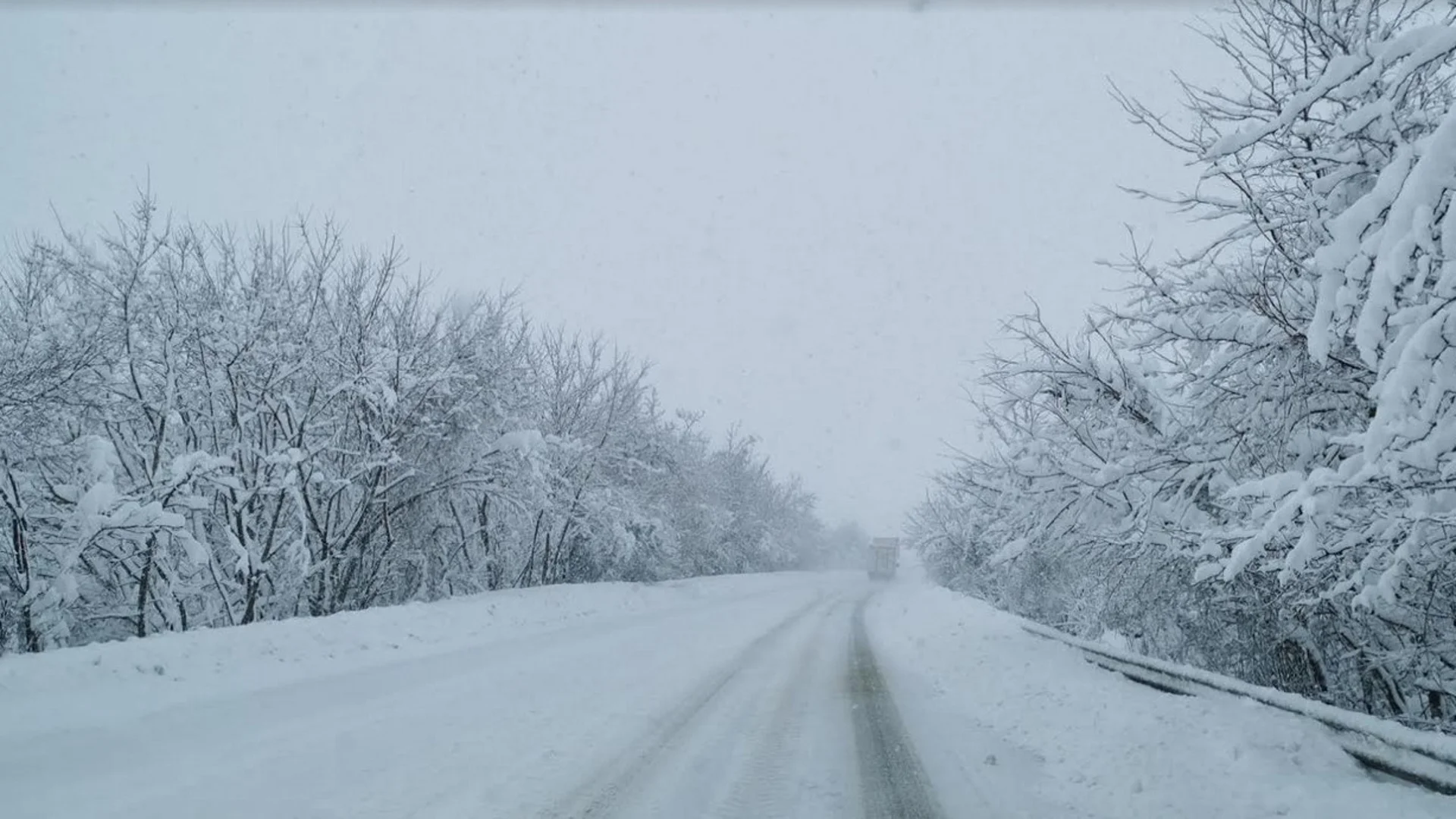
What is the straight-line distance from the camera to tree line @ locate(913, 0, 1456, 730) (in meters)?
3.30

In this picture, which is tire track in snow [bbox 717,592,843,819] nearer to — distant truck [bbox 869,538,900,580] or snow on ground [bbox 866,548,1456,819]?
snow on ground [bbox 866,548,1456,819]

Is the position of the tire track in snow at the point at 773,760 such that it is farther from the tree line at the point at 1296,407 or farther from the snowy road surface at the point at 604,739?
the tree line at the point at 1296,407

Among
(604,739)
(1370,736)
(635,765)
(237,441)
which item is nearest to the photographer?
(1370,736)

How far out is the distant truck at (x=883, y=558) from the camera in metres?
75.7

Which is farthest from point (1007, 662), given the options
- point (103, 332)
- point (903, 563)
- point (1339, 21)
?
point (903, 563)

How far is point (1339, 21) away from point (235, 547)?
14.8 m

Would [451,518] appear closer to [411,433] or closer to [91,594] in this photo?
[411,433]

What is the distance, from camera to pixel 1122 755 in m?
6.40

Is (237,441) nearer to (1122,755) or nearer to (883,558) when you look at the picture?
(1122,755)

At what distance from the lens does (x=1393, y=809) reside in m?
4.34

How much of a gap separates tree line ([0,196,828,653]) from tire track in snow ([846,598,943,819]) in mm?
8707

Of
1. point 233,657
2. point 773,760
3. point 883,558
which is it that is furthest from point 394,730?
point 883,558

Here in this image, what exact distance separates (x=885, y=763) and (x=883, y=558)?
236 feet

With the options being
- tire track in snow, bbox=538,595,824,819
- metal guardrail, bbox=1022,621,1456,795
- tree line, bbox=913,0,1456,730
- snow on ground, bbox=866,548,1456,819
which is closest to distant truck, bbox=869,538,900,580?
tree line, bbox=913,0,1456,730
